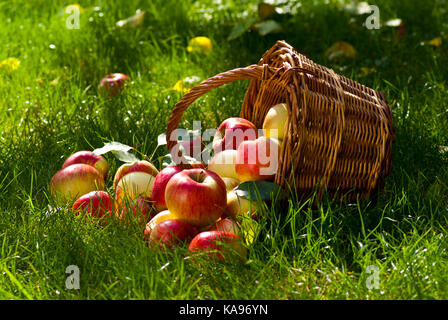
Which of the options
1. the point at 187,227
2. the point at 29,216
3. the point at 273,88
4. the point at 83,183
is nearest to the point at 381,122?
the point at 273,88

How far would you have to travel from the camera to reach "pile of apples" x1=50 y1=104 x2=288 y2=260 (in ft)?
6.40

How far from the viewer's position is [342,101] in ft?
6.81

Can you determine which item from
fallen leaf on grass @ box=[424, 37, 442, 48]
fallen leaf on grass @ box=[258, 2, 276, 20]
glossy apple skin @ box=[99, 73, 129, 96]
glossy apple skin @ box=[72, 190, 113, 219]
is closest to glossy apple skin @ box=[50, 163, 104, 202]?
glossy apple skin @ box=[72, 190, 113, 219]

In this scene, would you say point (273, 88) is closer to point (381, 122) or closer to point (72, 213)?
point (381, 122)

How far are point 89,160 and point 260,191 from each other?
0.81 m

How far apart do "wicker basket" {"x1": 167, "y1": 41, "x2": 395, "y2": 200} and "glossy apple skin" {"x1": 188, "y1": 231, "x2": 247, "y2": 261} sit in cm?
26

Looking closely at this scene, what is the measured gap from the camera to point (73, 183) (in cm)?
232

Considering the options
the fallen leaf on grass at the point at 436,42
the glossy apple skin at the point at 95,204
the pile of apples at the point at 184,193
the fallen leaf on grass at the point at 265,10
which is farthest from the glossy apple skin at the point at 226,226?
the fallen leaf on grass at the point at 436,42

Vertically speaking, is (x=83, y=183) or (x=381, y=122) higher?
(x=381, y=122)

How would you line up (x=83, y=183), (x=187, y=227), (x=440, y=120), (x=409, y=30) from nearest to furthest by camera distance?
(x=187, y=227)
(x=83, y=183)
(x=440, y=120)
(x=409, y=30)

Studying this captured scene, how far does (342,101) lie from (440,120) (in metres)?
0.93

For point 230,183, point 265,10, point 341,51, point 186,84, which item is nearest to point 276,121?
point 230,183

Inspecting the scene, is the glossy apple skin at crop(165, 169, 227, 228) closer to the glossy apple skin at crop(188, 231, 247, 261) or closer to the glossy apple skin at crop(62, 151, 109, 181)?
the glossy apple skin at crop(188, 231, 247, 261)

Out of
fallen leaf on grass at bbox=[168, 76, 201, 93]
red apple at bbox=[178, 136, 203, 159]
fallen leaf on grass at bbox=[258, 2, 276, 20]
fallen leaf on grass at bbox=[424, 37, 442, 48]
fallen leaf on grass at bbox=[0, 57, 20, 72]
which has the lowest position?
fallen leaf on grass at bbox=[424, 37, 442, 48]
